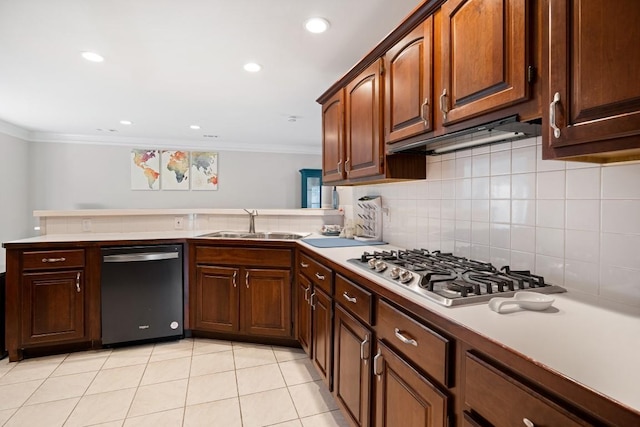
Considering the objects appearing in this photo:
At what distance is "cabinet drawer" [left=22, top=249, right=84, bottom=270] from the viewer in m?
2.47

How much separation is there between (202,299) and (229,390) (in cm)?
90

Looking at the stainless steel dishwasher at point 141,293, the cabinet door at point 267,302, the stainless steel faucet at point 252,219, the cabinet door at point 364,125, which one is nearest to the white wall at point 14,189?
the stainless steel dishwasher at point 141,293

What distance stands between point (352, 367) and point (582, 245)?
110 centimetres

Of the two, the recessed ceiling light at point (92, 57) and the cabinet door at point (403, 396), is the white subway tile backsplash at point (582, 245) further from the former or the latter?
the recessed ceiling light at point (92, 57)

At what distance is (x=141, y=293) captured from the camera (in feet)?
8.71

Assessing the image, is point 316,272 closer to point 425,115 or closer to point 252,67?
point 425,115

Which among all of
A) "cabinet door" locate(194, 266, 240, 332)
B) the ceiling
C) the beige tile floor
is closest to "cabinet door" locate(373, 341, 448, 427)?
the beige tile floor

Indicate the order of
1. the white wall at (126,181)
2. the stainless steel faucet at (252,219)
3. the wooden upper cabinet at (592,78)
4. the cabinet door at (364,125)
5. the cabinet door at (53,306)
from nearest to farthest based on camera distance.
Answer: the wooden upper cabinet at (592,78) < the cabinet door at (364,125) < the cabinet door at (53,306) < the stainless steel faucet at (252,219) < the white wall at (126,181)

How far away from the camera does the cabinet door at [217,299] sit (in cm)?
268

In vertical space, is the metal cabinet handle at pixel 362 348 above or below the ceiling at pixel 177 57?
below

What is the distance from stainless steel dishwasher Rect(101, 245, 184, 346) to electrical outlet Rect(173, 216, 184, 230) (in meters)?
0.65

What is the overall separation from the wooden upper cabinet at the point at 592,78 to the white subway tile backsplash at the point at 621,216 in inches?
8.0

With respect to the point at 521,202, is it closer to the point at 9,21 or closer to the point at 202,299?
the point at 202,299

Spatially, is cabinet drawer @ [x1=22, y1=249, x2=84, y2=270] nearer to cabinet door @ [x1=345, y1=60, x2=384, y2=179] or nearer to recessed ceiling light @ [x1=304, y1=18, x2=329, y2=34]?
cabinet door @ [x1=345, y1=60, x2=384, y2=179]
